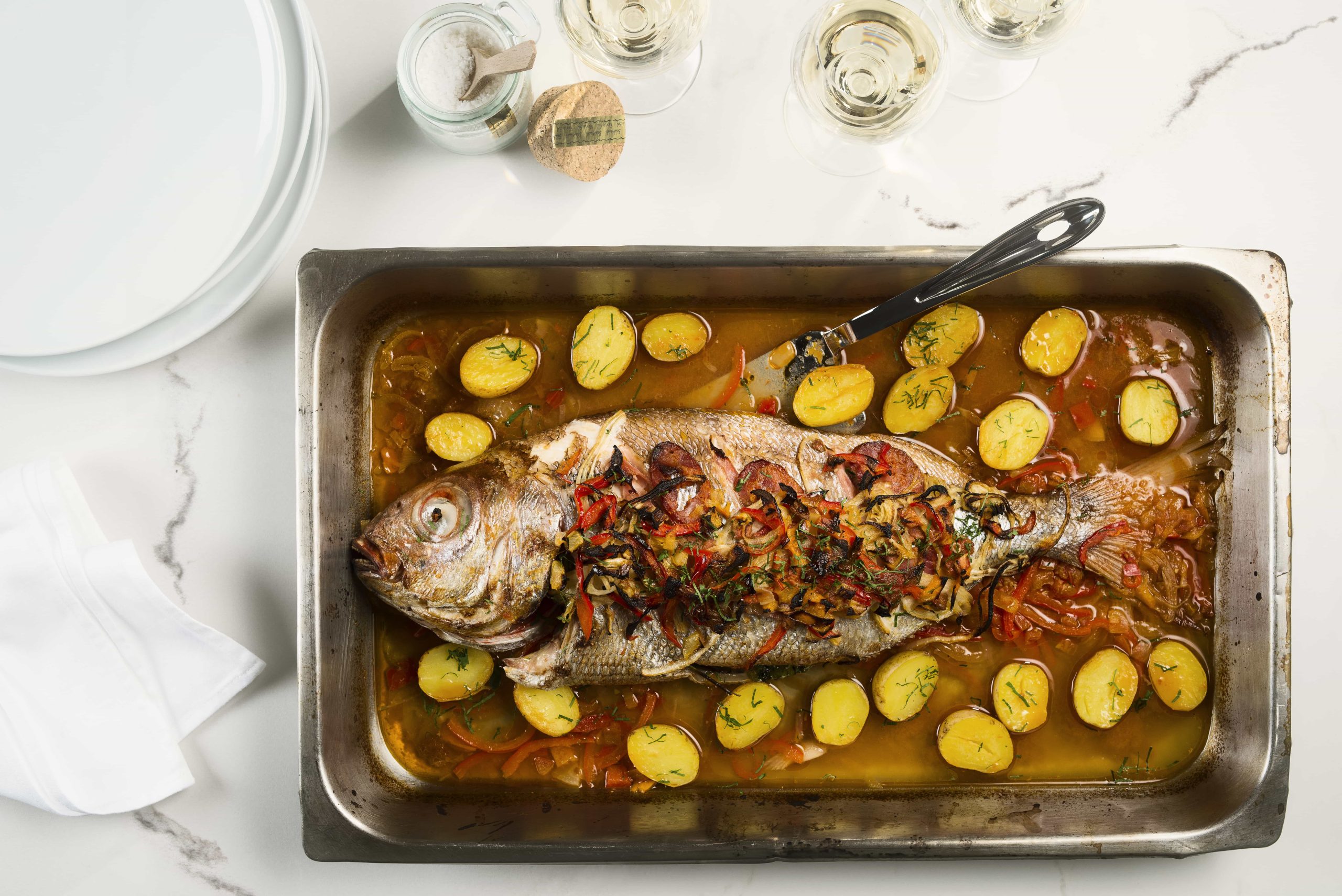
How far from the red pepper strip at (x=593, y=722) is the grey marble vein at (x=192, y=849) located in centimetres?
118

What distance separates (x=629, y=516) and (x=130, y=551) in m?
1.52

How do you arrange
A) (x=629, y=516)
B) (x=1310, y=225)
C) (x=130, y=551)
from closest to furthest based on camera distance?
(x=629, y=516)
(x=130, y=551)
(x=1310, y=225)

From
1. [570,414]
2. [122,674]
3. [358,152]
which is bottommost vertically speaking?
[122,674]

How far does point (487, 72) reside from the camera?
2.14 meters

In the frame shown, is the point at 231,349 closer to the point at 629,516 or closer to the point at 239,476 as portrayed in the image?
the point at 239,476

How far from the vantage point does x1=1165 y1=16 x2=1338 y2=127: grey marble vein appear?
8.16ft

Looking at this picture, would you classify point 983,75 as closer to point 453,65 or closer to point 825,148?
point 825,148

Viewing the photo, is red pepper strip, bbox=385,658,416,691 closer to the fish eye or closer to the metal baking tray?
the metal baking tray

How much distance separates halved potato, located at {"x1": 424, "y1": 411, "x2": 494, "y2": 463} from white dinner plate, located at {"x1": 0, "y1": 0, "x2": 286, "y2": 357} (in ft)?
2.31

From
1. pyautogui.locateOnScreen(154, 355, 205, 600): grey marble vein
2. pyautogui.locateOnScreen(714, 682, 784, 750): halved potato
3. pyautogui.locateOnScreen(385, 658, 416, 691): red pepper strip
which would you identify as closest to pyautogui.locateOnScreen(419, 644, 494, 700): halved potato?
pyautogui.locateOnScreen(385, 658, 416, 691): red pepper strip

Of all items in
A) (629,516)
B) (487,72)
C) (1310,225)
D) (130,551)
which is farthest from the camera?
(1310,225)

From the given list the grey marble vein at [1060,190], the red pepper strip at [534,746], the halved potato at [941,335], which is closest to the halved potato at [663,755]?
the red pepper strip at [534,746]

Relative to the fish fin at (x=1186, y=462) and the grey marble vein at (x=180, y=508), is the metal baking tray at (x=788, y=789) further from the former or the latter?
the grey marble vein at (x=180, y=508)

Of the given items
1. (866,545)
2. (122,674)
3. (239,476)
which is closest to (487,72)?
(239,476)
